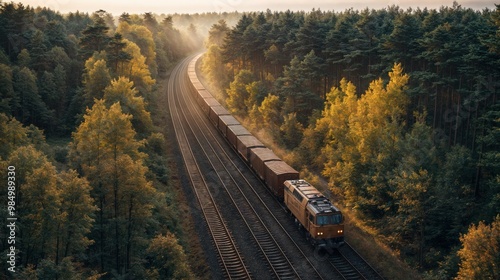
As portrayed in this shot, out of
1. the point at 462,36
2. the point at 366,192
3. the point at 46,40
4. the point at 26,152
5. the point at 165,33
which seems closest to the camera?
the point at 26,152

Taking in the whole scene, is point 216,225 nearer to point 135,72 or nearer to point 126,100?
point 126,100

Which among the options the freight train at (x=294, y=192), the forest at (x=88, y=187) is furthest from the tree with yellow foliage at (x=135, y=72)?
the freight train at (x=294, y=192)

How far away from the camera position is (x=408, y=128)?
2007 inches

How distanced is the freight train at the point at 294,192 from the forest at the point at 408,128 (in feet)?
19.3

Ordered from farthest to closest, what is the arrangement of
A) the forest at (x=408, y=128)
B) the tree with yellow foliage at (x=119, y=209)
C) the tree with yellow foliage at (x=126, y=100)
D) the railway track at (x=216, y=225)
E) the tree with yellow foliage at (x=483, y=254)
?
the tree with yellow foliage at (x=126, y=100)
the forest at (x=408, y=128)
the railway track at (x=216, y=225)
the tree with yellow foliage at (x=119, y=209)
the tree with yellow foliage at (x=483, y=254)

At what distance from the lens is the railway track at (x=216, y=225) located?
29031 millimetres

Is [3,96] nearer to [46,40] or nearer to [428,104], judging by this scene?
[46,40]

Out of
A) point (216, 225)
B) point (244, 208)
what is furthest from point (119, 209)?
point (244, 208)

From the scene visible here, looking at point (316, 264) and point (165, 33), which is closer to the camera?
point (316, 264)

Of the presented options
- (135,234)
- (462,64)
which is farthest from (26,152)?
(462,64)

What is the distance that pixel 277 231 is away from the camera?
3447 cm

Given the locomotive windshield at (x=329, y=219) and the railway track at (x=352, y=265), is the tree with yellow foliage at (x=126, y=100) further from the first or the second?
the railway track at (x=352, y=265)

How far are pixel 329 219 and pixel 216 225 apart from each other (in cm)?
1046

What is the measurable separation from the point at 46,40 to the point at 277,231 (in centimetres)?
6012
